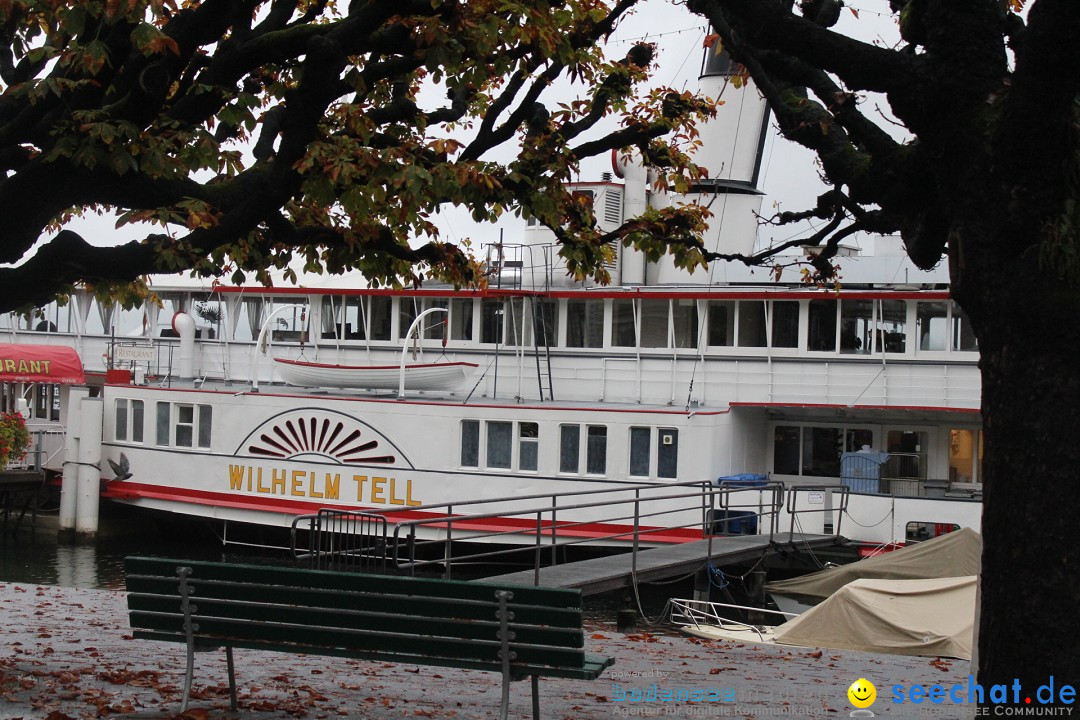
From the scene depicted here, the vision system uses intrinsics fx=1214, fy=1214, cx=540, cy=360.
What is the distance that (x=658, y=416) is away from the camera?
21.2 metres

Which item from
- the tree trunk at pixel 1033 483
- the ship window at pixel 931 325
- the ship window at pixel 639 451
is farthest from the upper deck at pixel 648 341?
the tree trunk at pixel 1033 483

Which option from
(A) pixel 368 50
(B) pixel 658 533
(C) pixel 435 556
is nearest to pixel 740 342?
(B) pixel 658 533

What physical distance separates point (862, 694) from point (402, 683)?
10.4 ft

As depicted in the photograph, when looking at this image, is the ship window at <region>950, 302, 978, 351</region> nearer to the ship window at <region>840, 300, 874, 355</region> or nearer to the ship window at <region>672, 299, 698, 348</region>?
the ship window at <region>840, 300, 874, 355</region>

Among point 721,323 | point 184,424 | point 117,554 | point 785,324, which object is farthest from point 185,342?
point 785,324

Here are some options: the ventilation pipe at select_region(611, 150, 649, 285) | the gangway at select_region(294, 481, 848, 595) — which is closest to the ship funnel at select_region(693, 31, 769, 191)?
the ventilation pipe at select_region(611, 150, 649, 285)

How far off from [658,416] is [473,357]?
521 cm

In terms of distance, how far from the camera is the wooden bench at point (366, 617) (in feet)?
21.3

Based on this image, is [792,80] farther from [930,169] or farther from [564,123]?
[564,123]

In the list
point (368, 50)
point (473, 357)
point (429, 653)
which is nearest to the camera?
point (429, 653)

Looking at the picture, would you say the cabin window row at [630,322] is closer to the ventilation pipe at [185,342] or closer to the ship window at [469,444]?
the ventilation pipe at [185,342]

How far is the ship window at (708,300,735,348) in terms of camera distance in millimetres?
22844

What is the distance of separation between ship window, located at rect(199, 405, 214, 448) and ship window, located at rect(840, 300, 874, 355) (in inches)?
506

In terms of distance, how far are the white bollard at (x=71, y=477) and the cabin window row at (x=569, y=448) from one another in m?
9.85
